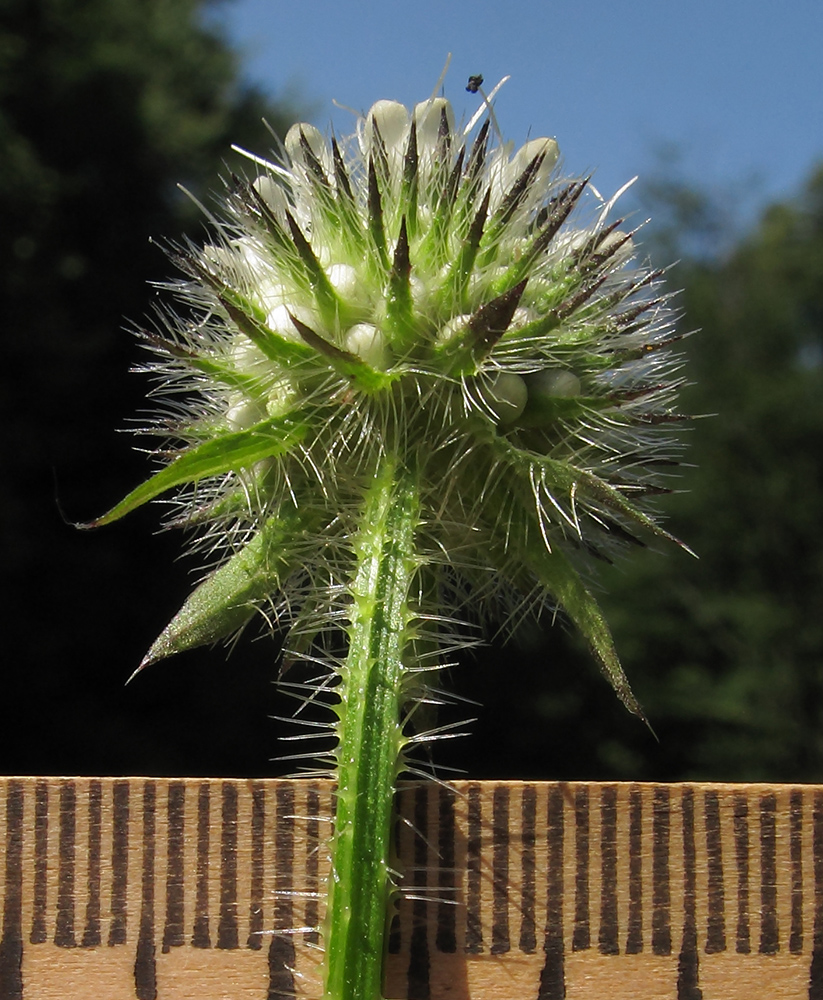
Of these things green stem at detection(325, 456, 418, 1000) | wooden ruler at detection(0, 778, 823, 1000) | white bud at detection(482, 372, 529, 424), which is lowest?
wooden ruler at detection(0, 778, 823, 1000)

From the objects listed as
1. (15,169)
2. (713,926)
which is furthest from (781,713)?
(713,926)

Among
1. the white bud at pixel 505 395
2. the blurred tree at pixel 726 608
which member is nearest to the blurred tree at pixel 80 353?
the blurred tree at pixel 726 608

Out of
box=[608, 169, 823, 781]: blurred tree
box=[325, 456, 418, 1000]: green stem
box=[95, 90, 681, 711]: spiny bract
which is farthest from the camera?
box=[608, 169, 823, 781]: blurred tree

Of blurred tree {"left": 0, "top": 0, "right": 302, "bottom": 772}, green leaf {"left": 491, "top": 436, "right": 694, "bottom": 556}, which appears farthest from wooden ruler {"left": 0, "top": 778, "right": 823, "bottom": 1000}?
blurred tree {"left": 0, "top": 0, "right": 302, "bottom": 772}

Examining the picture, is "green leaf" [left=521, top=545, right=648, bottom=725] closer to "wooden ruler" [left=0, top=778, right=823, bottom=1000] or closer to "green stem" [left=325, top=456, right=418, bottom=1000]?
"green stem" [left=325, top=456, right=418, bottom=1000]

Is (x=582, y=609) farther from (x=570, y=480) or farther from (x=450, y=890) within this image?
(x=450, y=890)

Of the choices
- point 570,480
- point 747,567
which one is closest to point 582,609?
point 570,480
